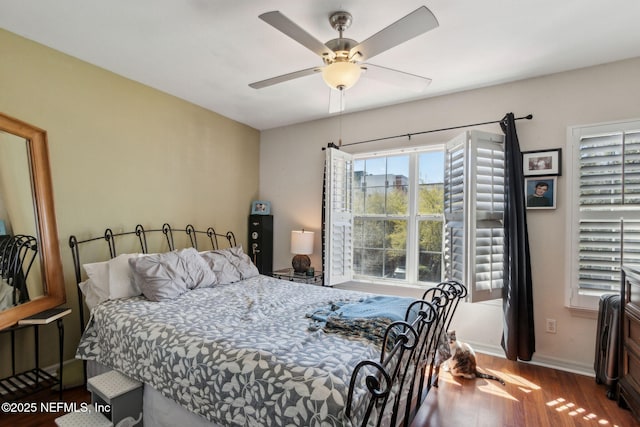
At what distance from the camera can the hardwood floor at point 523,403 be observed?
1980mm

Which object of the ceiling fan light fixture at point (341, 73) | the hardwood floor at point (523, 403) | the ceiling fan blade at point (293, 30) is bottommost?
the hardwood floor at point (523, 403)

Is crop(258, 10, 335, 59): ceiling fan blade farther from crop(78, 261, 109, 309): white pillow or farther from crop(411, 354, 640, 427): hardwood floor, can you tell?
crop(411, 354, 640, 427): hardwood floor

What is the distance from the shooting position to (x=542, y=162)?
108 inches

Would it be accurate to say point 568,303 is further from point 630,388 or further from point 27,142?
point 27,142

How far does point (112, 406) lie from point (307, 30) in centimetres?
258

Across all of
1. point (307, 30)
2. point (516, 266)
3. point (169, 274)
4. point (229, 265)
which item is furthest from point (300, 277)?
point (307, 30)

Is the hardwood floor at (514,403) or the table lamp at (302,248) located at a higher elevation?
the table lamp at (302,248)

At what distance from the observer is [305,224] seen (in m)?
4.13

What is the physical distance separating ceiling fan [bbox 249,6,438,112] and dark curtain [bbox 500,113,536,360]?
4.10ft

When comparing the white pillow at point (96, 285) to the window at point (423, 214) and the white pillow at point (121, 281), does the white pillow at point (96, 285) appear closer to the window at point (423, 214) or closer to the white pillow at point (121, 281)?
the white pillow at point (121, 281)

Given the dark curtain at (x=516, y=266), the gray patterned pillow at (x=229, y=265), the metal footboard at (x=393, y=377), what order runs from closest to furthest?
the metal footboard at (x=393, y=377), the dark curtain at (x=516, y=266), the gray patterned pillow at (x=229, y=265)

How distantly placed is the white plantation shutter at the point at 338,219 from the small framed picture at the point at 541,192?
5.88 feet

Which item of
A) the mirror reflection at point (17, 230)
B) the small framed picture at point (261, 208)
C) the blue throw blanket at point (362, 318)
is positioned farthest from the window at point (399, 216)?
the mirror reflection at point (17, 230)

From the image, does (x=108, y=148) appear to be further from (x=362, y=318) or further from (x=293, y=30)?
(x=362, y=318)
